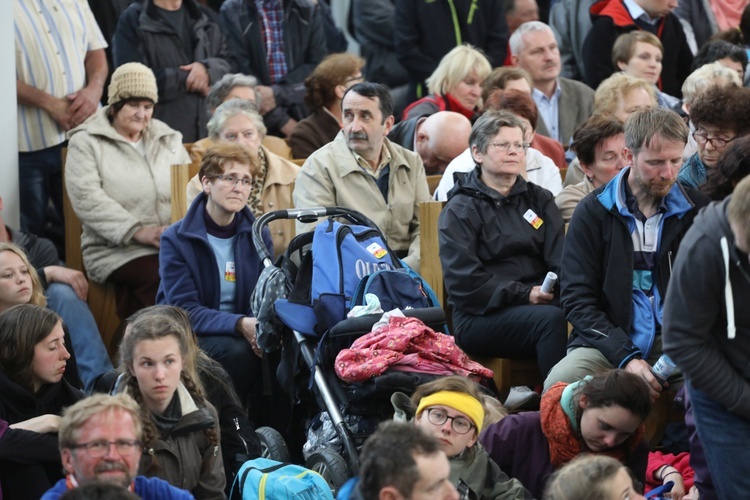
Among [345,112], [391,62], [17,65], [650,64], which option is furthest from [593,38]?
[17,65]

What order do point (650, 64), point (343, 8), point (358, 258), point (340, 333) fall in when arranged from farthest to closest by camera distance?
point (343, 8)
point (650, 64)
point (358, 258)
point (340, 333)

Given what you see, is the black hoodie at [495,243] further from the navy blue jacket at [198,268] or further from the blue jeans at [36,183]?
the blue jeans at [36,183]

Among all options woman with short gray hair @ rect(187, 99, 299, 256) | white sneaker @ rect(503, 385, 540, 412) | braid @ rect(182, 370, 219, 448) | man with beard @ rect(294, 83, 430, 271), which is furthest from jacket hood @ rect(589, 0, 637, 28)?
braid @ rect(182, 370, 219, 448)

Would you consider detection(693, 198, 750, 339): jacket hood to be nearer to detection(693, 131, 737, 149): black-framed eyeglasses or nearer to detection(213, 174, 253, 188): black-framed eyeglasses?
detection(693, 131, 737, 149): black-framed eyeglasses

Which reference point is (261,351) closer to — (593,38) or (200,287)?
(200,287)

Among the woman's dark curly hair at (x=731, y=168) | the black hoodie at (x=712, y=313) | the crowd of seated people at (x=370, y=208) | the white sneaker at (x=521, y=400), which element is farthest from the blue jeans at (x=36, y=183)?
the black hoodie at (x=712, y=313)

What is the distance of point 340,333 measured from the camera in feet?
17.0

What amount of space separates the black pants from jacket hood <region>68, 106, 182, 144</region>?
7.02ft

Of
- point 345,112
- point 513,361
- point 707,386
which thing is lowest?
point 513,361

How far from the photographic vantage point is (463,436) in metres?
4.55

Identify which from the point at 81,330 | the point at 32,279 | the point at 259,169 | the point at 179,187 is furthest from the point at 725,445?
the point at 179,187

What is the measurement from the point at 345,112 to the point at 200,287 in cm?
118

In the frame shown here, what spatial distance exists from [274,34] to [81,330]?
9.25 ft

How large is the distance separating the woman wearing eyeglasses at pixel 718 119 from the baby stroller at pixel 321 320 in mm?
1391
